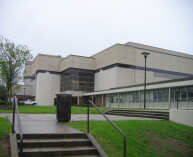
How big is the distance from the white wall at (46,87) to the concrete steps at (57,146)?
68.2m

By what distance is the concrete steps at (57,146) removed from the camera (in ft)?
21.7

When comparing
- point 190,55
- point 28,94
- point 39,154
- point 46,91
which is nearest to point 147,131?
point 39,154

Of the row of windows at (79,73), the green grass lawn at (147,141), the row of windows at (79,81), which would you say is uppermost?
the row of windows at (79,73)

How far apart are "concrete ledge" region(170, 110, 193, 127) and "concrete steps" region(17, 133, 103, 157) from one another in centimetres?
857

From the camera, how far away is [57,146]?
7176 mm

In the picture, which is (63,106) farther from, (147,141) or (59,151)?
(59,151)

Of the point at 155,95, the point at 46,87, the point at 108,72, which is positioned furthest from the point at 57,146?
the point at 46,87

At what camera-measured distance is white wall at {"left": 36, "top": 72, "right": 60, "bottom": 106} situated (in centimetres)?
7412

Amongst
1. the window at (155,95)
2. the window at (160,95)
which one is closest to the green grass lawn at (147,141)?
the window at (160,95)

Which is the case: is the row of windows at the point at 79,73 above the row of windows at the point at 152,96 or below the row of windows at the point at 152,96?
above

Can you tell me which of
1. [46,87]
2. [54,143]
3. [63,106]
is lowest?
[54,143]

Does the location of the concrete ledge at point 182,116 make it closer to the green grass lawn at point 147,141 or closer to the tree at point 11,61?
the green grass lawn at point 147,141

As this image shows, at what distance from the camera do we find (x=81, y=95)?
222 ft

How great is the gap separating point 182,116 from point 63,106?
770 cm
